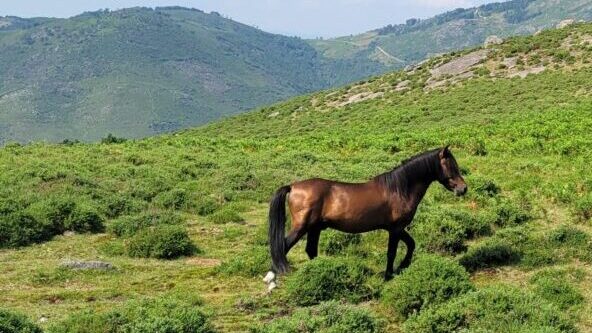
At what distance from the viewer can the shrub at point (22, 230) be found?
1590 centimetres

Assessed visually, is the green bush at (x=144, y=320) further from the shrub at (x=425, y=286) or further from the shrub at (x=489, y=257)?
the shrub at (x=489, y=257)

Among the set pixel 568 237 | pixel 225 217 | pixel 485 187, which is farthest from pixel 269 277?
pixel 485 187

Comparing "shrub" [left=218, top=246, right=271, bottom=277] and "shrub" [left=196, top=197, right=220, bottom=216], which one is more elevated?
"shrub" [left=218, top=246, right=271, bottom=277]

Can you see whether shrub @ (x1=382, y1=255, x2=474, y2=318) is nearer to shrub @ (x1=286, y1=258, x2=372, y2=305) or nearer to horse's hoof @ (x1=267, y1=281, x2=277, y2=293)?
shrub @ (x1=286, y1=258, x2=372, y2=305)

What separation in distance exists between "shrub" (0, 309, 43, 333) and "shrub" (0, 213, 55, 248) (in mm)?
7524

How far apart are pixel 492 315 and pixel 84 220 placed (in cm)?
1219

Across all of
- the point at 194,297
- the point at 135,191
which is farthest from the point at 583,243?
the point at 135,191

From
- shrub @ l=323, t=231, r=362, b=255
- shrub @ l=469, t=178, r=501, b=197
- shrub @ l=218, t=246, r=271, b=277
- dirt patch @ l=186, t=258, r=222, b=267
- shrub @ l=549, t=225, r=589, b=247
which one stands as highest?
shrub @ l=218, t=246, r=271, b=277

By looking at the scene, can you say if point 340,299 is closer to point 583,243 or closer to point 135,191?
point 583,243

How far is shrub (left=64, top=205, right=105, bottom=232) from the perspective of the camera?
1748 cm

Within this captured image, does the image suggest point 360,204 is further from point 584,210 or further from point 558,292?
point 584,210

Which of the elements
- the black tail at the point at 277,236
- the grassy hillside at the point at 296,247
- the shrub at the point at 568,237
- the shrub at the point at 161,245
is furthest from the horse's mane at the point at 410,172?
the shrub at the point at 161,245

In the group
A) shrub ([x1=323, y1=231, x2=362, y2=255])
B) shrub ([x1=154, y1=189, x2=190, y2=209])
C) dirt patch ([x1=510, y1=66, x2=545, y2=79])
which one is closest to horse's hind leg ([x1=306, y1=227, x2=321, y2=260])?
shrub ([x1=323, y1=231, x2=362, y2=255])

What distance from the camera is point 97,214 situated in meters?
18.2
